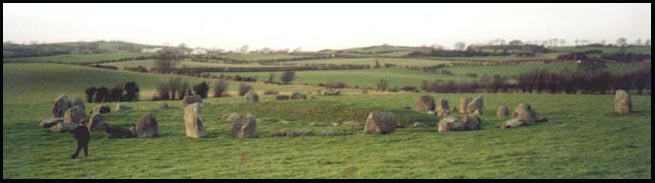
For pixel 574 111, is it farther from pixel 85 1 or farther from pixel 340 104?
pixel 85 1

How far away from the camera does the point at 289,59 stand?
23609 millimetres

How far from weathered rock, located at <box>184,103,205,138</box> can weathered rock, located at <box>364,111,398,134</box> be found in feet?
17.4

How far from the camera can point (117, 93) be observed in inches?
927

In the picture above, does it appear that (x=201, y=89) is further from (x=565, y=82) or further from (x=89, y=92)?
(x=565, y=82)

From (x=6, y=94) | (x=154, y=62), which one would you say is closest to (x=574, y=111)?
(x=154, y=62)

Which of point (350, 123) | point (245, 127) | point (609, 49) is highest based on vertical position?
point (609, 49)

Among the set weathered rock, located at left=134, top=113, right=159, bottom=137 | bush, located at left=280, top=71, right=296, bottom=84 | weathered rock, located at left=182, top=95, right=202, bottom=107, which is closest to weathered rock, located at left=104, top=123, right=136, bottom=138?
weathered rock, located at left=134, top=113, right=159, bottom=137

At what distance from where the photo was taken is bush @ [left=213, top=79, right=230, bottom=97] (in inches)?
936

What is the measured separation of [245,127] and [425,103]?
6.92 metres

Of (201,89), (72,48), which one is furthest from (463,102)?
(72,48)

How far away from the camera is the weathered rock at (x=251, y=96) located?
23.6 meters

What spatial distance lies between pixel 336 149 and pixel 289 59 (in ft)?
17.1
